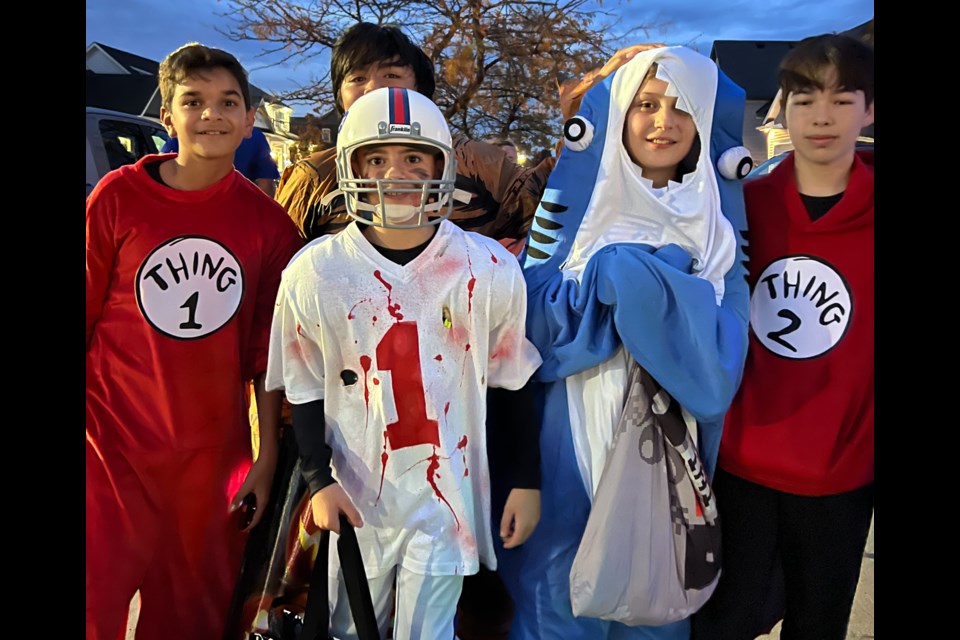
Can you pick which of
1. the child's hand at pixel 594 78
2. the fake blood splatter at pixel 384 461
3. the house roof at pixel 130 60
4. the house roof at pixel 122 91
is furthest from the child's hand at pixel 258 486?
the house roof at pixel 130 60

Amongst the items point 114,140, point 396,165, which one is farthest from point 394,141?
point 114,140

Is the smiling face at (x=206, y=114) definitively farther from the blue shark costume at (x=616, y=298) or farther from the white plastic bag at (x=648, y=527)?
the white plastic bag at (x=648, y=527)

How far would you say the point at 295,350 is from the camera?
1.65 m

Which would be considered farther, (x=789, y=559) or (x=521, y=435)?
(x=789, y=559)

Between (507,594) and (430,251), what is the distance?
3.49ft

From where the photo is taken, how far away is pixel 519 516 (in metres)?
1.73

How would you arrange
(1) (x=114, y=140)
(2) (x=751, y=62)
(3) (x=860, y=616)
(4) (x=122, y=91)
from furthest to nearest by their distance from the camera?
(2) (x=751, y=62)
(4) (x=122, y=91)
(1) (x=114, y=140)
(3) (x=860, y=616)

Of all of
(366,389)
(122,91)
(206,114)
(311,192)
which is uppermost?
(122,91)

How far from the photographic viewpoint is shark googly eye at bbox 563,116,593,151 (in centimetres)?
193

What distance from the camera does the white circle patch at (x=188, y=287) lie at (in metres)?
1.92

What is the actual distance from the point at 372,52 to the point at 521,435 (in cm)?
145

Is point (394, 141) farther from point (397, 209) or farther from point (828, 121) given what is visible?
point (828, 121)

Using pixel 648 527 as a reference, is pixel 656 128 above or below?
above

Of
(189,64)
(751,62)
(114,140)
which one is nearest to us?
(189,64)
